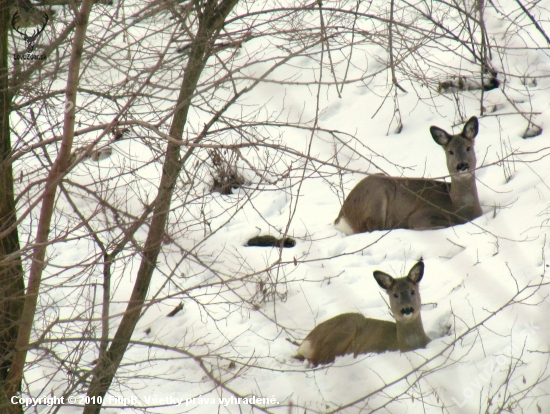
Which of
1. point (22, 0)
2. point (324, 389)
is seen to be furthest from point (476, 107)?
point (22, 0)

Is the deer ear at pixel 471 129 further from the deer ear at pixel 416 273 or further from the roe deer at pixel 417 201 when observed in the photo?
the deer ear at pixel 416 273

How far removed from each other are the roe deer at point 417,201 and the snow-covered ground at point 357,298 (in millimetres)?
285

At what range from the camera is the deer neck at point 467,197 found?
8.93 metres

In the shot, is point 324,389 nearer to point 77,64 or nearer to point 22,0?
point 77,64

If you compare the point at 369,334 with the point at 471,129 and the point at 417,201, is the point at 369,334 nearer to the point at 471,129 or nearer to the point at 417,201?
the point at 417,201

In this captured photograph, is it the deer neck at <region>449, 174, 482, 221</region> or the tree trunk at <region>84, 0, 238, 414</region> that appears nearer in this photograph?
the tree trunk at <region>84, 0, 238, 414</region>

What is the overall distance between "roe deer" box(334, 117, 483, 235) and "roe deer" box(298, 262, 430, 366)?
2.35 m

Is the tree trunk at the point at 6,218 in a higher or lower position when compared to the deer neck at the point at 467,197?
lower

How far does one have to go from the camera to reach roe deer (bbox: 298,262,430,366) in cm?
625

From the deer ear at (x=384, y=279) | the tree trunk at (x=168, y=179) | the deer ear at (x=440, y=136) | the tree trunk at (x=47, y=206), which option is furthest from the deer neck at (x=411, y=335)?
the deer ear at (x=440, y=136)

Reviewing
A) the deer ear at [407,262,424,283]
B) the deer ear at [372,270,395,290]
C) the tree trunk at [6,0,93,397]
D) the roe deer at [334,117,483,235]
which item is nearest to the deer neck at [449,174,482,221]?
the roe deer at [334,117,483,235]

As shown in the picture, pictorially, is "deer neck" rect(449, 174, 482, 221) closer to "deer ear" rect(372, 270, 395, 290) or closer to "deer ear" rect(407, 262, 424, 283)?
"deer ear" rect(407, 262, 424, 283)

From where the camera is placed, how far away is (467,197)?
8.99 m

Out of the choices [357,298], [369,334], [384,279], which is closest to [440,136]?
[357,298]
